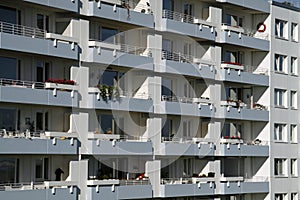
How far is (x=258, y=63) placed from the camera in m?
54.0

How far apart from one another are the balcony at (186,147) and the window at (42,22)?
33.7ft

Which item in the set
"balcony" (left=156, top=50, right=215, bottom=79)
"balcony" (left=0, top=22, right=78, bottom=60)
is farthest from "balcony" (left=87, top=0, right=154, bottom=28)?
"balcony" (left=156, top=50, right=215, bottom=79)

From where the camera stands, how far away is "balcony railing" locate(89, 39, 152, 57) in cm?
3980

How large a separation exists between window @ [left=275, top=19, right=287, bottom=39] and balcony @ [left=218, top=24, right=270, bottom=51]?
1.34 m

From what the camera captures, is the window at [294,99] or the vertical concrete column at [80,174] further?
the window at [294,99]

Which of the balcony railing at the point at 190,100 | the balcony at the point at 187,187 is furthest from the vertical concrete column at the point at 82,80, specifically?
the balcony at the point at 187,187

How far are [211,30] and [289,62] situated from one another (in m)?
9.36

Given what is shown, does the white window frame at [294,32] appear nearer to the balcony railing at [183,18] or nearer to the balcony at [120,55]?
the balcony railing at [183,18]

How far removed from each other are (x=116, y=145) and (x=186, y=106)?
23.0ft

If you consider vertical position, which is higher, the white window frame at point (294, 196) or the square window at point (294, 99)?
the square window at point (294, 99)

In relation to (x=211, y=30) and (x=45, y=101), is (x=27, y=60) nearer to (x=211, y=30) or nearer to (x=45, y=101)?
(x=45, y=101)

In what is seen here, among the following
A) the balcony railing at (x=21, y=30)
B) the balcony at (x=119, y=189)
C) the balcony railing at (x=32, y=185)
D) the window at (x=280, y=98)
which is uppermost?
the balcony railing at (x=21, y=30)

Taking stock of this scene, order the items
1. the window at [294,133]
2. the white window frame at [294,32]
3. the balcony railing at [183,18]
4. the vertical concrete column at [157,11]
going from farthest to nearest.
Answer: the white window frame at [294,32]
the window at [294,133]
the balcony railing at [183,18]
the vertical concrete column at [157,11]

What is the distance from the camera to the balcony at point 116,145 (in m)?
39.5
